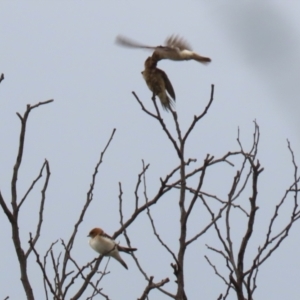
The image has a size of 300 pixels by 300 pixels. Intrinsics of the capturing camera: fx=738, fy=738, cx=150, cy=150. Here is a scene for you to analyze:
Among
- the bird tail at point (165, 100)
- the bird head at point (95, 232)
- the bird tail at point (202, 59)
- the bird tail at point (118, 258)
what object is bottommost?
the bird tail at point (118, 258)

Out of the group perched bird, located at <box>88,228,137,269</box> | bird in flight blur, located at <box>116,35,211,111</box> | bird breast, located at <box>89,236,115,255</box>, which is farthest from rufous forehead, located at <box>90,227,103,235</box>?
bird in flight blur, located at <box>116,35,211,111</box>

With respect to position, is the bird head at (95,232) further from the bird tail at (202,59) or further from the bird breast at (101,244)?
the bird tail at (202,59)

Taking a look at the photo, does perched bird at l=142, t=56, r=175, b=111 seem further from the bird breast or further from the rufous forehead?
the rufous forehead

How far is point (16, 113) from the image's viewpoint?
335cm

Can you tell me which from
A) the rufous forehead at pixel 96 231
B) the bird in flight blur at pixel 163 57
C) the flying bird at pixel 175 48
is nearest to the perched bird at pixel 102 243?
the rufous forehead at pixel 96 231

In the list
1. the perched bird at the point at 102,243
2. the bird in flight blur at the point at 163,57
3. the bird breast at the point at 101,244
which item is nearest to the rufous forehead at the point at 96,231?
the perched bird at the point at 102,243

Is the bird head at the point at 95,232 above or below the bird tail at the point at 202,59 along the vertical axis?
above

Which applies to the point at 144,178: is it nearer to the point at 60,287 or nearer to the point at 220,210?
the point at 220,210

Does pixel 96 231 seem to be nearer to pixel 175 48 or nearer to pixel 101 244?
pixel 101 244

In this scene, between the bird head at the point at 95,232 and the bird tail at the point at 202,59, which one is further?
the bird head at the point at 95,232

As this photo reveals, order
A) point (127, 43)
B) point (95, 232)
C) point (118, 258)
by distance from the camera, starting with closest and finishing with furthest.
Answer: point (127, 43) → point (118, 258) → point (95, 232)

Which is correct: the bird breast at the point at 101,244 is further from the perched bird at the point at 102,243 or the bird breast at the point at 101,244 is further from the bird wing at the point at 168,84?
the bird wing at the point at 168,84

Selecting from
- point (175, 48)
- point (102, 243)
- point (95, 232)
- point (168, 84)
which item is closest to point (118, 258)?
point (102, 243)

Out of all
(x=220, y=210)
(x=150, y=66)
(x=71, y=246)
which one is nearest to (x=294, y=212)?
(x=220, y=210)
